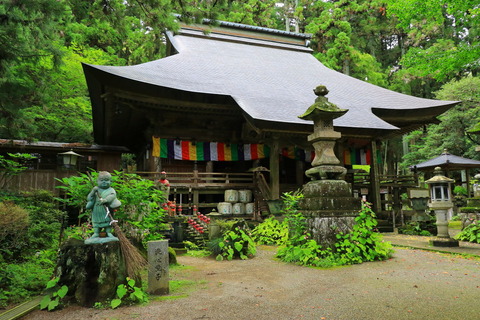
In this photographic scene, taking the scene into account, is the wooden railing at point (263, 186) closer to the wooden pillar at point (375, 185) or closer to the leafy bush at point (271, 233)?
the leafy bush at point (271, 233)

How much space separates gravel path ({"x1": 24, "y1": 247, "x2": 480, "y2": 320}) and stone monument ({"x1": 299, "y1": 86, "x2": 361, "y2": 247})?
801mm

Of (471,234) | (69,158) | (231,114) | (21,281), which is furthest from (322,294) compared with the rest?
(69,158)

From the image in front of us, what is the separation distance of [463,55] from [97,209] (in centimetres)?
1112

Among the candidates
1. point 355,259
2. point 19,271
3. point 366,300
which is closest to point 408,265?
point 355,259

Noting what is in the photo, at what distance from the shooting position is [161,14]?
5688 millimetres

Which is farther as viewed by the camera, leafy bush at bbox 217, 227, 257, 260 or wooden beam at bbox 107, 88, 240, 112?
wooden beam at bbox 107, 88, 240, 112

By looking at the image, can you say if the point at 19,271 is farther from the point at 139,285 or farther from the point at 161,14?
the point at 161,14

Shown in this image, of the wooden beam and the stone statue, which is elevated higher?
the wooden beam

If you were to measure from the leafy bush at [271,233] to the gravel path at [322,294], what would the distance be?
3034 mm

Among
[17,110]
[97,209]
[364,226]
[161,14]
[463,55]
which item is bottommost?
[364,226]

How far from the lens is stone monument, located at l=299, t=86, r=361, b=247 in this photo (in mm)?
5820

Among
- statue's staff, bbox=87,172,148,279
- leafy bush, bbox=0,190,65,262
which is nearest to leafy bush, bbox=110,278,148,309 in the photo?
statue's staff, bbox=87,172,148,279

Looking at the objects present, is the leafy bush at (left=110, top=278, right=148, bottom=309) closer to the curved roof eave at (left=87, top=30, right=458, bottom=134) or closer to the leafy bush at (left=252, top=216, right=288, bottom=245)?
the leafy bush at (left=252, top=216, right=288, bottom=245)

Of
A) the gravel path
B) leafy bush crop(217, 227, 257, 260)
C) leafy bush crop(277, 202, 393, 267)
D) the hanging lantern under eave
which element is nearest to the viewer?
the gravel path
